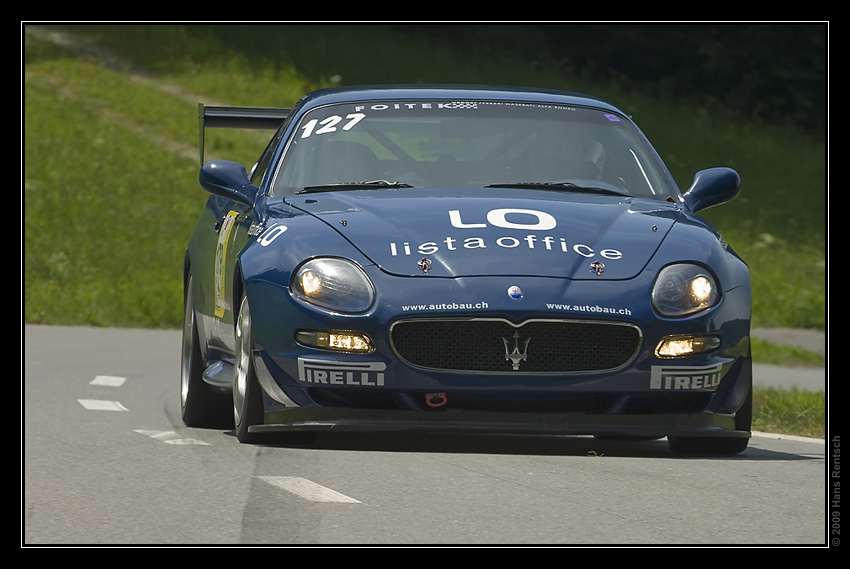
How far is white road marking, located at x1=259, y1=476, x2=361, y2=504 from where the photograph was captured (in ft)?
21.3

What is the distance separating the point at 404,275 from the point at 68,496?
1.57 meters

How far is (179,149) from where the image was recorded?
97.5 ft

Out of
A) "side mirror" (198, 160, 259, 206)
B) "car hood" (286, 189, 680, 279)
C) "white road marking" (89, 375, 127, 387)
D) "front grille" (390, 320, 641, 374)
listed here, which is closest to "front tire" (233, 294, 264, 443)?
"car hood" (286, 189, 680, 279)

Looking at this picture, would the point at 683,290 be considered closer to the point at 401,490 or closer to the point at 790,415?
the point at 401,490

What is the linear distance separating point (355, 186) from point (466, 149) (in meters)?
0.57

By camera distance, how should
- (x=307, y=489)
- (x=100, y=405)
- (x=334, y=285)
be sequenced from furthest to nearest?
(x=100, y=405) < (x=307, y=489) < (x=334, y=285)

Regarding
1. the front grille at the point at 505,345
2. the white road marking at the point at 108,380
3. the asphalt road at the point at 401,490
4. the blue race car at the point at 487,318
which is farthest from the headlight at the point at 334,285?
the white road marking at the point at 108,380

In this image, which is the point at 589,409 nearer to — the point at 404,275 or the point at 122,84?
the point at 404,275

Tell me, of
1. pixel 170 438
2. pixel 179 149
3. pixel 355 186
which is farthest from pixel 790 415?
pixel 179 149

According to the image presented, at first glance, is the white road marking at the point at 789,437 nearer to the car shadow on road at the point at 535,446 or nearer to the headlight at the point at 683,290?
the car shadow on road at the point at 535,446

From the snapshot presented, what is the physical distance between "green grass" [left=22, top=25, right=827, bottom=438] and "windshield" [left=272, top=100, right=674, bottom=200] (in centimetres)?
1225

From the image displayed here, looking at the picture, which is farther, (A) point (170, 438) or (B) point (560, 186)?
(A) point (170, 438)

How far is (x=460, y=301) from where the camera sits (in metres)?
6.11
